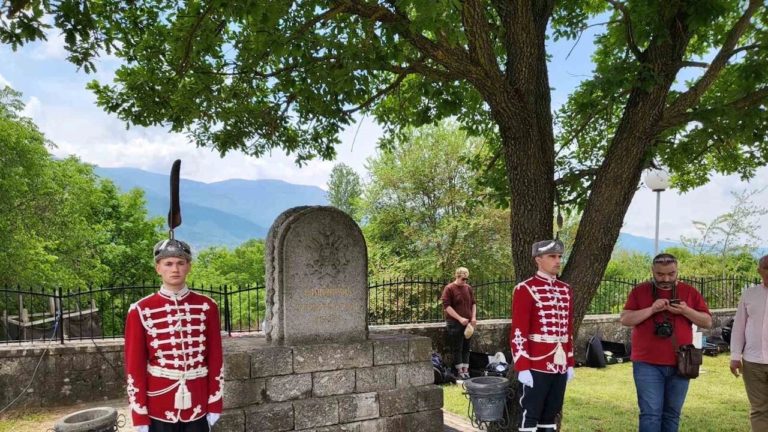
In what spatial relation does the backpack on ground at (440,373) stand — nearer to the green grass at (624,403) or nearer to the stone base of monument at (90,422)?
the green grass at (624,403)

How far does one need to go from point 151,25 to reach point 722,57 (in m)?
6.90

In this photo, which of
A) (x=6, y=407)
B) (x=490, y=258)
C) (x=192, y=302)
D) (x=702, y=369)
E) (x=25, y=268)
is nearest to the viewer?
(x=192, y=302)

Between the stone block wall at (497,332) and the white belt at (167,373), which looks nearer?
the white belt at (167,373)

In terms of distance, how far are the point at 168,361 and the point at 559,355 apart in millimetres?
3213

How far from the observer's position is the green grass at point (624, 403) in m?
7.20

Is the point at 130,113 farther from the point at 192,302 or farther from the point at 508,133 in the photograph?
the point at 508,133

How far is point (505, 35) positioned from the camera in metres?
6.51

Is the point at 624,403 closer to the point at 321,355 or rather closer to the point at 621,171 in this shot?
the point at 621,171

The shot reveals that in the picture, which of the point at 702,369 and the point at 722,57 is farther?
the point at 702,369

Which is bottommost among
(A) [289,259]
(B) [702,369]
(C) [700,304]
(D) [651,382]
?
(B) [702,369]

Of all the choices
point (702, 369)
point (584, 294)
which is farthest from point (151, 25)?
point (702, 369)

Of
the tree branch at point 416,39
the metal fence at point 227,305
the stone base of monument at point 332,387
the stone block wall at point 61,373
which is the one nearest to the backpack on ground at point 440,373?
the metal fence at point 227,305

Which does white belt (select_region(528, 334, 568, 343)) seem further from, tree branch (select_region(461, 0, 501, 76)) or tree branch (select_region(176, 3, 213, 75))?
tree branch (select_region(176, 3, 213, 75))

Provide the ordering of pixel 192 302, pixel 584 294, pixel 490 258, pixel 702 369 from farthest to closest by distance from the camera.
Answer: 1. pixel 490 258
2. pixel 702 369
3. pixel 584 294
4. pixel 192 302
